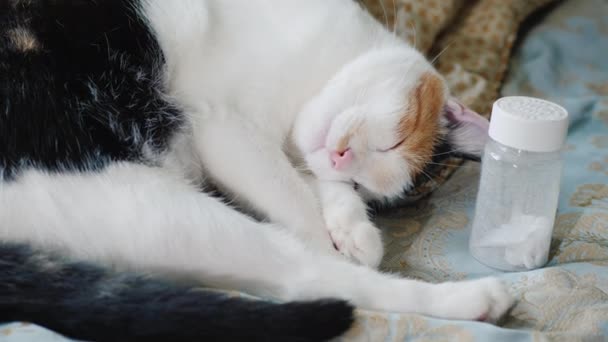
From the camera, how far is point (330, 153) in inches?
48.3

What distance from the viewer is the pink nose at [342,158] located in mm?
1208

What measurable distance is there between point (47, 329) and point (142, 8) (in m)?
0.60

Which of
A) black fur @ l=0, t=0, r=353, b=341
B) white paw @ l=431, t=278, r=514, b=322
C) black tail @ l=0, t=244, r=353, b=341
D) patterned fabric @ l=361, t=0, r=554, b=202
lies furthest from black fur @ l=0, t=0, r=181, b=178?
patterned fabric @ l=361, t=0, r=554, b=202

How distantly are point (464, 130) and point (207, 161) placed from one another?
0.58 metres

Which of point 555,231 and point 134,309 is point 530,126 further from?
point 134,309

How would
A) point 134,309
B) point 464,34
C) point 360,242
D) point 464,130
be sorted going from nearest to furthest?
point 134,309, point 360,242, point 464,130, point 464,34

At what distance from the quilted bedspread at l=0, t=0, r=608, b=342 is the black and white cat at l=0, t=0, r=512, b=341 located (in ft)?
0.20

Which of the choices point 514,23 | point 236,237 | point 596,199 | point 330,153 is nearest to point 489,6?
point 514,23

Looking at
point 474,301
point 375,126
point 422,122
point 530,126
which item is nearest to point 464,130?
point 422,122

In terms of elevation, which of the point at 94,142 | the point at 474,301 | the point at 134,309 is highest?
the point at 94,142

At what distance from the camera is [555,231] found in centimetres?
125

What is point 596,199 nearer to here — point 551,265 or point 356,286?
point 551,265

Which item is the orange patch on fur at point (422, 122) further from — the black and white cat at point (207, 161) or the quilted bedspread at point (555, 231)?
the quilted bedspread at point (555, 231)

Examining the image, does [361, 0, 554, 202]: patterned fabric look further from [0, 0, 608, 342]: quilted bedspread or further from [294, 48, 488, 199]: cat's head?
[294, 48, 488, 199]: cat's head
